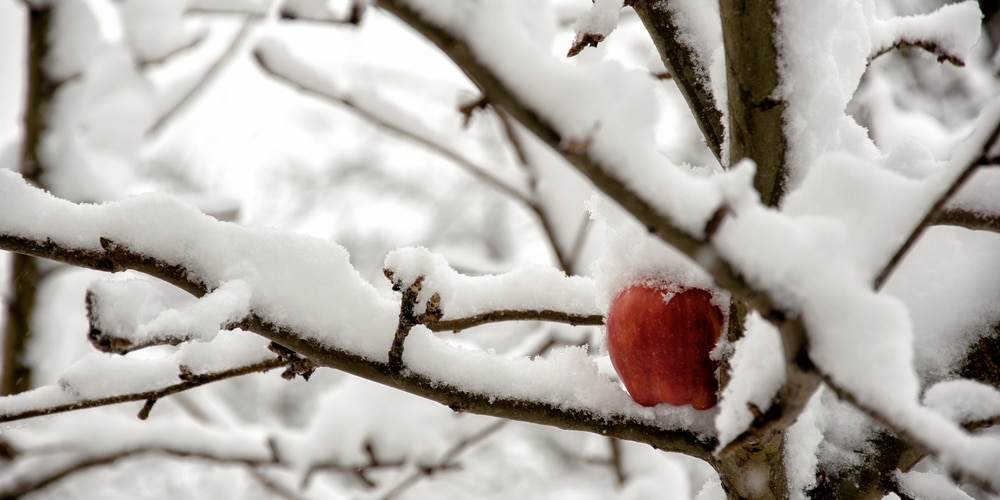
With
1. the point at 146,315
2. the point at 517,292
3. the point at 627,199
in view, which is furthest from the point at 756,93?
the point at 146,315

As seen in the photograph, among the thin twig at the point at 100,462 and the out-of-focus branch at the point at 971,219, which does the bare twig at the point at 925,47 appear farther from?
the thin twig at the point at 100,462

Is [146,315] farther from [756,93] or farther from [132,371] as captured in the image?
[756,93]

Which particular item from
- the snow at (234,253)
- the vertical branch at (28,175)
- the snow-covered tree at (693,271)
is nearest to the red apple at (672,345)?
the snow-covered tree at (693,271)

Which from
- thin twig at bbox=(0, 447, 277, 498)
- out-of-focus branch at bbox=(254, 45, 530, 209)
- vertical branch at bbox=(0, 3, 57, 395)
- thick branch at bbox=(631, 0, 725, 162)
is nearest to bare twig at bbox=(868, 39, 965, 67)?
thick branch at bbox=(631, 0, 725, 162)

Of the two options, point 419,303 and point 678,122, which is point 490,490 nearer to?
point 678,122

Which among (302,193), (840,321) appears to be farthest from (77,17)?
(302,193)

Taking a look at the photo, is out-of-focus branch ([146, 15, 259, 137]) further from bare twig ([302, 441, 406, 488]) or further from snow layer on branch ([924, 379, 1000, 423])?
snow layer on branch ([924, 379, 1000, 423])

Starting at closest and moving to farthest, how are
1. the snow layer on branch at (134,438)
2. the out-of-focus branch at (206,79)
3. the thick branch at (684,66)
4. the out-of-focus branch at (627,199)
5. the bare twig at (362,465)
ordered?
the out-of-focus branch at (627,199) < the thick branch at (684,66) < the bare twig at (362,465) < the snow layer on branch at (134,438) < the out-of-focus branch at (206,79)
